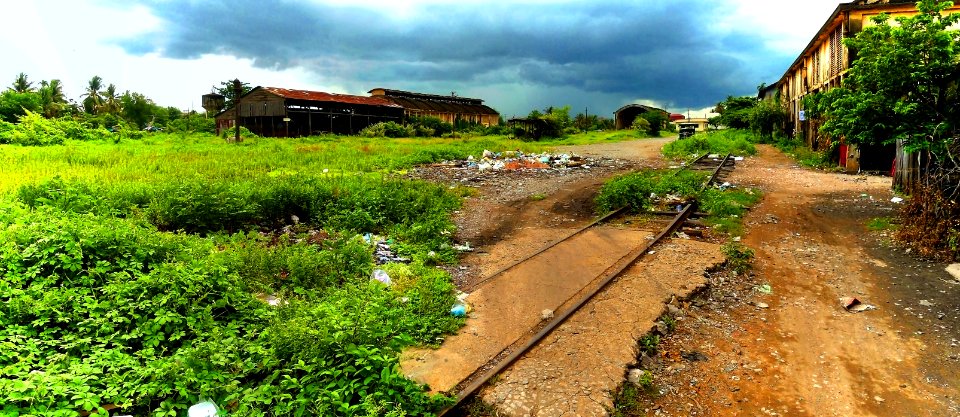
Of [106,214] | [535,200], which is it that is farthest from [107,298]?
[535,200]

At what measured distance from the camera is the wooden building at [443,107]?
47656mm

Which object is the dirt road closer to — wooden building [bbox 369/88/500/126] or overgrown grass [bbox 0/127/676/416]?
overgrown grass [bbox 0/127/676/416]

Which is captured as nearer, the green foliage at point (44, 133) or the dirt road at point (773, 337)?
the dirt road at point (773, 337)

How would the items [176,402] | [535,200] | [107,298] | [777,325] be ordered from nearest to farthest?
[176,402]
[107,298]
[777,325]
[535,200]

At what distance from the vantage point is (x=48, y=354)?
387cm

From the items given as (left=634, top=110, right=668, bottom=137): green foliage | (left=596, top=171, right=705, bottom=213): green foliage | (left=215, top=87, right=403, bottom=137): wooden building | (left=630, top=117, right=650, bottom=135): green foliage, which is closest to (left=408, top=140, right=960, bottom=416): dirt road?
(left=596, top=171, right=705, bottom=213): green foliage

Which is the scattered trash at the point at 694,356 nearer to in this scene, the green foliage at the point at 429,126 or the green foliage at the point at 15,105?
the green foliage at the point at 429,126

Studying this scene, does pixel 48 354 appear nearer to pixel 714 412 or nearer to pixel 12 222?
pixel 12 222

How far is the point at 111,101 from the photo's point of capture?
52.2 meters

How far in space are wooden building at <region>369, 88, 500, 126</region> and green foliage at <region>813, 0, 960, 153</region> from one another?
128 ft

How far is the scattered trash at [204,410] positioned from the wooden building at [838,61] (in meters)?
15.7

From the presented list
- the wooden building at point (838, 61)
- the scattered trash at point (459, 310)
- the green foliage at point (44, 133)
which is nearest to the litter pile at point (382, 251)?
the scattered trash at point (459, 310)

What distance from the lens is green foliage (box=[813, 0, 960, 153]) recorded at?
7.88m

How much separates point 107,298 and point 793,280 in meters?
7.44
